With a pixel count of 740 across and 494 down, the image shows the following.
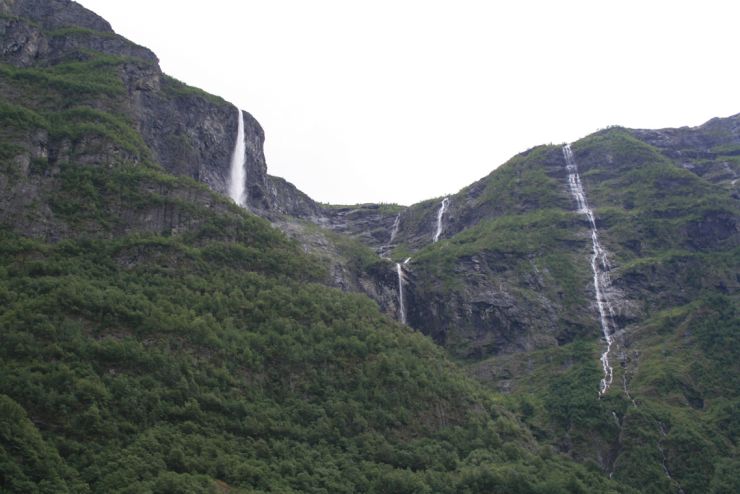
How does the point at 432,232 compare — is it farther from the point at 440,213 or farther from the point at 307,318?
the point at 307,318

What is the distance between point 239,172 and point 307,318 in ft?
144

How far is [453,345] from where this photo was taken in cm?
8744

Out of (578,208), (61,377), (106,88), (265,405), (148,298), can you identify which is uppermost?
(106,88)

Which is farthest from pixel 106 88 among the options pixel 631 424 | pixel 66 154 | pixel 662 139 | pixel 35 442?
pixel 662 139

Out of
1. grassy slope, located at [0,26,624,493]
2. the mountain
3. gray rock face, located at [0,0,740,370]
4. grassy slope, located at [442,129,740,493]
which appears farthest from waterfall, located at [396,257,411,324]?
grassy slope, located at [0,26,624,493]

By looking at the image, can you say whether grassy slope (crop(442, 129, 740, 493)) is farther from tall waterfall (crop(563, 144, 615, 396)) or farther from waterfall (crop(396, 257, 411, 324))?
waterfall (crop(396, 257, 411, 324))

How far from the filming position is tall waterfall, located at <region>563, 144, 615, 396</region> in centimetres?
7794

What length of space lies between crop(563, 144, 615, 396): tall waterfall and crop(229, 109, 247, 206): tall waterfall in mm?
46257

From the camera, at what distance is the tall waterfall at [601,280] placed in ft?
256

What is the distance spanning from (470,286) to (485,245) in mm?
9281

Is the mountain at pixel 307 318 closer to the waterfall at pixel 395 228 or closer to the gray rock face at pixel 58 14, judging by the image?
the gray rock face at pixel 58 14

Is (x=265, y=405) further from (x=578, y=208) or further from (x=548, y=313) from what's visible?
(x=578, y=208)

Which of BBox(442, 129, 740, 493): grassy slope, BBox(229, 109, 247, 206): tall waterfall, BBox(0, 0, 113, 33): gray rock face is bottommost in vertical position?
BBox(442, 129, 740, 493): grassy slope

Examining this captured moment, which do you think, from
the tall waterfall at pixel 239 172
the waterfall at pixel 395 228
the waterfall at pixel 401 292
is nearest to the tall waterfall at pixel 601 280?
the waterfall at pixel 401 292
